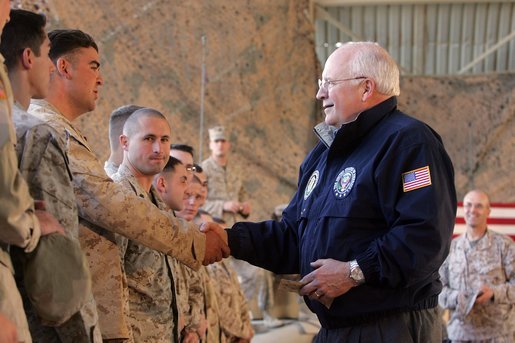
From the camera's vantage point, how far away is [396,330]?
3.11m

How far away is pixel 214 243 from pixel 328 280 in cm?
62

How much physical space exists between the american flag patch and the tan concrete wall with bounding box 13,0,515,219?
5317mm

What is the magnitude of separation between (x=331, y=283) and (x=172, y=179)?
5.04ft

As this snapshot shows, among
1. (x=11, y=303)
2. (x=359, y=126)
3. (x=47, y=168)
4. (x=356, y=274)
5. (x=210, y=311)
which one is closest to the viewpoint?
(x=11, y=303)

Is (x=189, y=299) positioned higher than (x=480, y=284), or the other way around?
(x=189, y=299)

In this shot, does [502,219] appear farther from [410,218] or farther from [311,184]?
[410,218]

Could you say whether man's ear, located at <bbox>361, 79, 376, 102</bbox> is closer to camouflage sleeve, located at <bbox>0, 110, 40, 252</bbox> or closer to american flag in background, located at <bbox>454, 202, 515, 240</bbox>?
camouflage sleeve, located at <bbox>0, 110, 40, 252</bbox>

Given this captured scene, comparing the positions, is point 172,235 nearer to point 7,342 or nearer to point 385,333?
point 385,333

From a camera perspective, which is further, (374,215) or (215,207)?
(215,207)

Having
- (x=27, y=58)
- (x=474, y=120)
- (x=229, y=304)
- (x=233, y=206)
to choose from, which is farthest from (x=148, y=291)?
(x=474, y=120)

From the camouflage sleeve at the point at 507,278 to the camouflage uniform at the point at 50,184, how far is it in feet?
15.6

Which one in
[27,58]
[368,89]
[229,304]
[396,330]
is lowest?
[229,304]

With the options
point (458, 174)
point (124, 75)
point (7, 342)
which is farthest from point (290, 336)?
point (7, 342)

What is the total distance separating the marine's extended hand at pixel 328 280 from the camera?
3.08 meters
